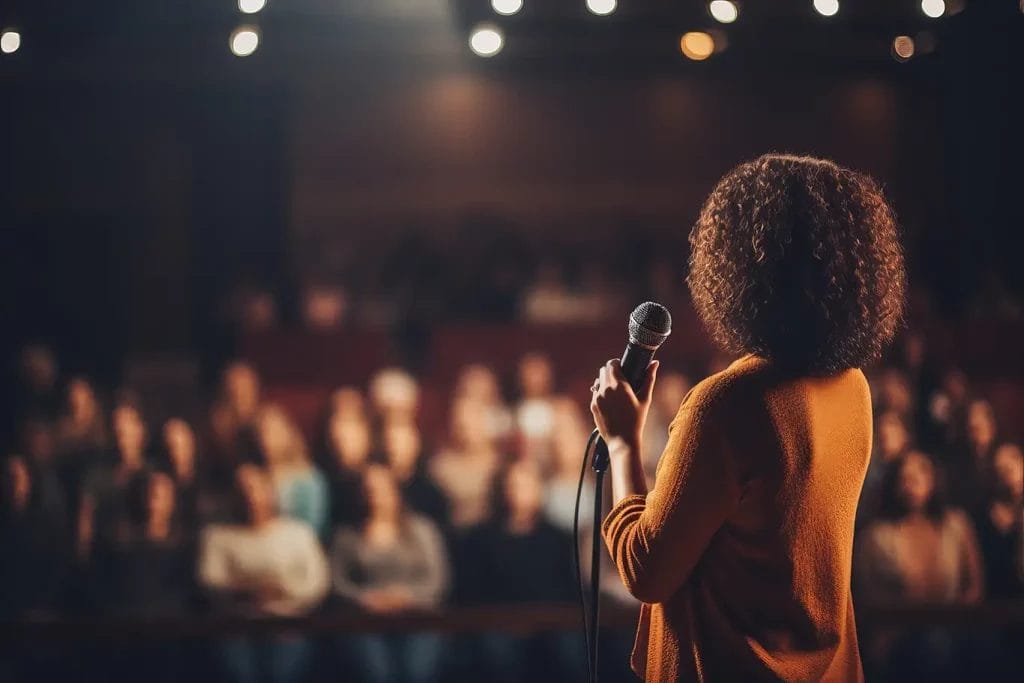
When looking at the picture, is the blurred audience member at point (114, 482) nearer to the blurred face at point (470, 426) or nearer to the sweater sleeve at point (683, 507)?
the blurred face at point (470, 426)

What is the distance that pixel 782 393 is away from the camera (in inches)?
45.2

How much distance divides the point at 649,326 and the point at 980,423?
3654mm

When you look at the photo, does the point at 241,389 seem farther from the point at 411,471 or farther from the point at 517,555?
the point at 517,555

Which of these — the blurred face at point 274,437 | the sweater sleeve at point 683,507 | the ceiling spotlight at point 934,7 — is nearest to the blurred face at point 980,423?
the ceiling spotlight at point 934,7

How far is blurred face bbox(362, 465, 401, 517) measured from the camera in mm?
4074

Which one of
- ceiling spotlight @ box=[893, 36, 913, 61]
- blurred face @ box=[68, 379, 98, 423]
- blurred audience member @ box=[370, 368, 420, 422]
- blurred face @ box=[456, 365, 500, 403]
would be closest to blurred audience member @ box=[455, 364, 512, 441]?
blurred face @ box=[456, 365, 500, 403]

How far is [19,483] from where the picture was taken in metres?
4.13

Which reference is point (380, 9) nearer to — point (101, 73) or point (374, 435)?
point (101, 73)

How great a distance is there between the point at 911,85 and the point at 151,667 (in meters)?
6.11

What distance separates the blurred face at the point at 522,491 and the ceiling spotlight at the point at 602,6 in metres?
1.78

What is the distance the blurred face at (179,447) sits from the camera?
4215 millimetres

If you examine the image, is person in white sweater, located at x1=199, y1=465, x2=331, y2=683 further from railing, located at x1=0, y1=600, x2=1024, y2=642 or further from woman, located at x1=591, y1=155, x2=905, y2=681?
woman, located at x1=591, y1=155, x2=905, y2=681

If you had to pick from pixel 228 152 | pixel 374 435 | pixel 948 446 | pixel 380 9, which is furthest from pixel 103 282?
pixel 948 446

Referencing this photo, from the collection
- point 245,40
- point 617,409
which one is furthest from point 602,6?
point 617,409
